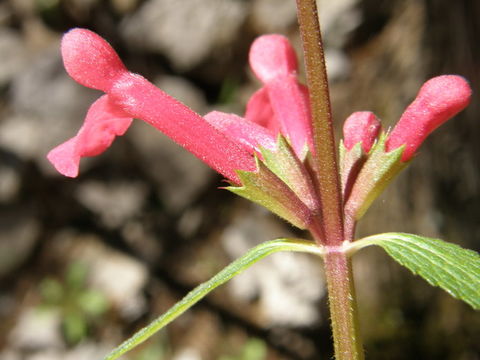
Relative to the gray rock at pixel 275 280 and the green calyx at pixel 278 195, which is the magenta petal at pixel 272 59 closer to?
the green calyx at pixel 278 195

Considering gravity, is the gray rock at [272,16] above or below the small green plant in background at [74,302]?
above

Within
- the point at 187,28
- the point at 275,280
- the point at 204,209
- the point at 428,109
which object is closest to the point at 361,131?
the point at 428,109

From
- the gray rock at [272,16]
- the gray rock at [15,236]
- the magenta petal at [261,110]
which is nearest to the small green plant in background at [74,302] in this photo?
the gray rock at [15,236]

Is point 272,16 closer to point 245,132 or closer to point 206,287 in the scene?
point 245,132

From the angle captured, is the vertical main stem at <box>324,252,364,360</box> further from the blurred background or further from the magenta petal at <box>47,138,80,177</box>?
the blurred background

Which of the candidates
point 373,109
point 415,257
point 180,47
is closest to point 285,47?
point 415,257

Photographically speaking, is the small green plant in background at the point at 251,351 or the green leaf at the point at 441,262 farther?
the small green plant in background at the point at 251,351
